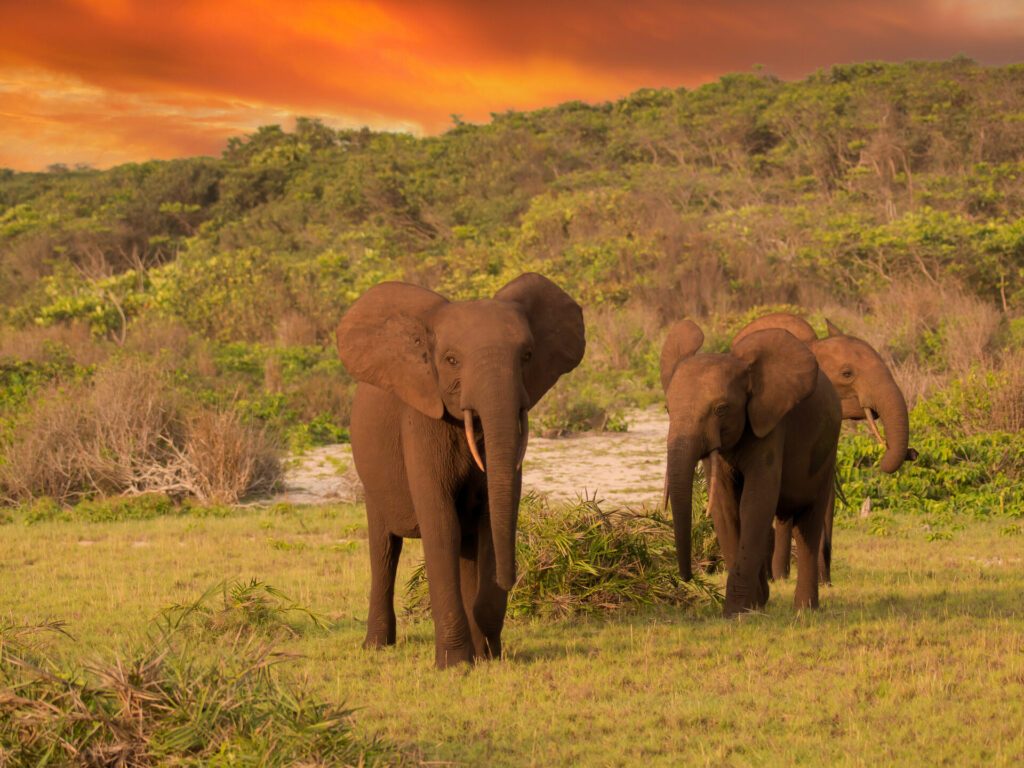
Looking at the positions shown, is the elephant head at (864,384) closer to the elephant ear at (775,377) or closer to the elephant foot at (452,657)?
the elephant ear at (775,377)

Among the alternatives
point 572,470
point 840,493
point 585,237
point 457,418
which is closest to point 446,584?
point 457,418

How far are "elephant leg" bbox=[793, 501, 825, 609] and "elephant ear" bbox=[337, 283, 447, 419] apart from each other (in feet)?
10.5

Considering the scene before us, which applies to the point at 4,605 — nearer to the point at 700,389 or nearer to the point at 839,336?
the point at 700,389

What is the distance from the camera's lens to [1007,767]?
5859 millimetres

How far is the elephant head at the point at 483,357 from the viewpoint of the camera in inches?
267

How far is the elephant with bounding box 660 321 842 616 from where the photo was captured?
8.31m

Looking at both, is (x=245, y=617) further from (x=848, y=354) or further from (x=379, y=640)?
(x=848, y=354)

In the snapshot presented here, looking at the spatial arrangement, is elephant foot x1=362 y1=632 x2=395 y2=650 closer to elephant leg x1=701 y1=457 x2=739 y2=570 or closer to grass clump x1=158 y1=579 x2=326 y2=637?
grass clump x1=158 y1=579 x2=326 y2=637

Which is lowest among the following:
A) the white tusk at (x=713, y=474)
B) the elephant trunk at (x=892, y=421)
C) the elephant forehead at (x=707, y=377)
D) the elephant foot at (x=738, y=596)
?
the elephant foot at (x=738, y=596)

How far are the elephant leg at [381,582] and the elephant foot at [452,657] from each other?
87 cm

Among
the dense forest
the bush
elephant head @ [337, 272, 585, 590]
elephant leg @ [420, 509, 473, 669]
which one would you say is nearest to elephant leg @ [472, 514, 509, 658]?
elephant leg @ [420, 509, 473, 669]

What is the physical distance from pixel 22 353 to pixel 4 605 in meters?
12.1

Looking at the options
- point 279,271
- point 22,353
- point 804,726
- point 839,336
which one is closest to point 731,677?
point 804,726

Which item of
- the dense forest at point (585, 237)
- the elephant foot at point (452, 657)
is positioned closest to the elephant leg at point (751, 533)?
the elephant foot at point (452, 657)
